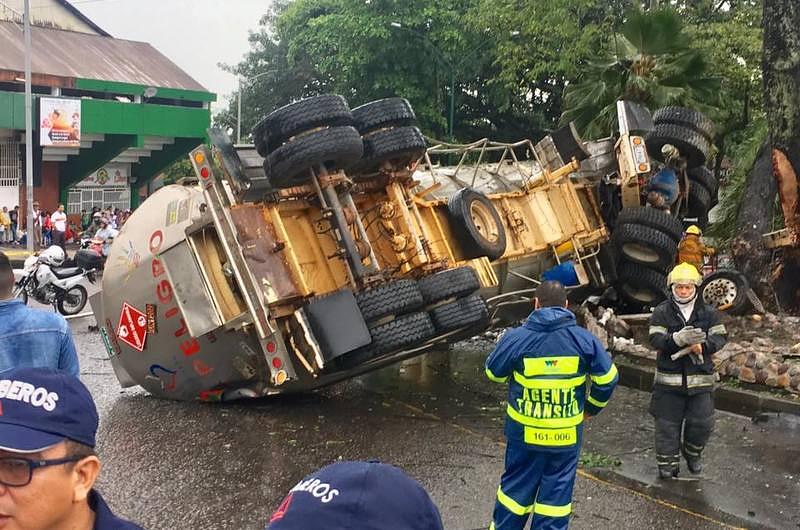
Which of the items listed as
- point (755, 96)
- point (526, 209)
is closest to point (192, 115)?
point (755, 96)

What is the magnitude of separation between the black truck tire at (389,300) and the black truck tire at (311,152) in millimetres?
1007

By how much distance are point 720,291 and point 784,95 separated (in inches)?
86.8

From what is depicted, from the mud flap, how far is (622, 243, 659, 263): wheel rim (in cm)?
416

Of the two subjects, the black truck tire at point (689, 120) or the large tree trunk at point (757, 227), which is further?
the large tree trunk at point (757, 227)

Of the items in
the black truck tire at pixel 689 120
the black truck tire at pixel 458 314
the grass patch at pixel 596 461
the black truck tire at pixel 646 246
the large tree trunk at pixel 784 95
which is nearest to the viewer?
the grass patch at pixel 596 461

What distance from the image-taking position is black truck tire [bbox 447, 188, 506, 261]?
8180mm

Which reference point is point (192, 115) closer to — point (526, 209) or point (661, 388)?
point (526, 209)

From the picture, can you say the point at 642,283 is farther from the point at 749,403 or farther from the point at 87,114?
the point at 87,114

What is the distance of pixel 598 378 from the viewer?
489 cm

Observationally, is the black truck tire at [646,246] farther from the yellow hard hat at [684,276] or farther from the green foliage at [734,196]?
the yellow hard hat at [684,276]

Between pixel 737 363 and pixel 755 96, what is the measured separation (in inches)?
534

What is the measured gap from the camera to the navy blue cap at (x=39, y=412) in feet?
6.55

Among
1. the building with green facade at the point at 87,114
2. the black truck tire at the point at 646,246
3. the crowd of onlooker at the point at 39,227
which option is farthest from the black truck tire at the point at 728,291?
the building with green facade at the point at 87,114

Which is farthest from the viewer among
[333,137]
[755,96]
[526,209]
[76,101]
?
[76,101]
